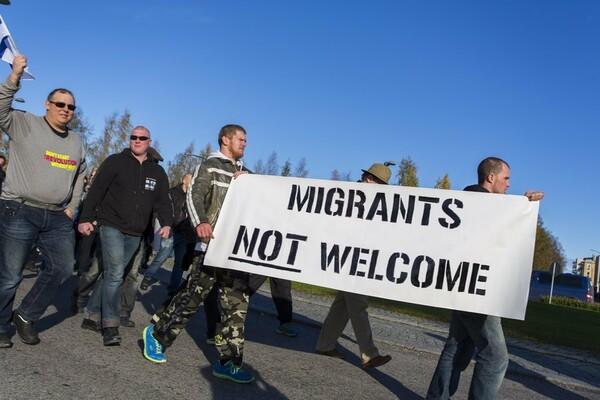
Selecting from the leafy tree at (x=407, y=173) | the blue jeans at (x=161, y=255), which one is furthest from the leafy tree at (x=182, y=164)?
the blue jeans at (x=161, y=255)

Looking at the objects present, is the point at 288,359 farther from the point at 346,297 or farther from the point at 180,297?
the point at 180,297

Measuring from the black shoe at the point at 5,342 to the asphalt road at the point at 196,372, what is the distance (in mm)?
74

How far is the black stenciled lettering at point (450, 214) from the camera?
445 centimetres

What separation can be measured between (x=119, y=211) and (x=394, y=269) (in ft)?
9.21

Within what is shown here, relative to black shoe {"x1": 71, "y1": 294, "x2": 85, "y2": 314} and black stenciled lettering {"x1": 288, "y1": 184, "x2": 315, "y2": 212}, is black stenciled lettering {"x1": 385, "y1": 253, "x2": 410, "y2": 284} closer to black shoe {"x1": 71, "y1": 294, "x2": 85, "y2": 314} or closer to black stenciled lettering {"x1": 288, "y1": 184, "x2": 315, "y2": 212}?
black stenciled lettering {"x1": 288, "y1": 184, "x2": 315, "y2": 212}

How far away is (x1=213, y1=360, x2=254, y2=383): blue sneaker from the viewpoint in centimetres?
455

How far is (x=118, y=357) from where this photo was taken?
4910 millimetres

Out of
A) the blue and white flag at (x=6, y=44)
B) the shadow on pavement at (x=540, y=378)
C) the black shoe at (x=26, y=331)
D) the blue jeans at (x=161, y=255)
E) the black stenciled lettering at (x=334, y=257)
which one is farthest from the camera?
the blue jeans at (x=161, y=255)

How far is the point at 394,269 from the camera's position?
457cm

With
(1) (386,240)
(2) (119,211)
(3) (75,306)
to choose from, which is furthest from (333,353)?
(3) (75,306)

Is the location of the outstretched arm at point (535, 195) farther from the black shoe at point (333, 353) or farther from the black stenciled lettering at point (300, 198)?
the black shoe at point (333, 353)

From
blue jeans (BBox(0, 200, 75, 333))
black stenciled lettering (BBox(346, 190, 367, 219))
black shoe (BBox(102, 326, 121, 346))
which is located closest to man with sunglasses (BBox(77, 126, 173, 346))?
black shoe (BBox(102, 326, 121, 346))

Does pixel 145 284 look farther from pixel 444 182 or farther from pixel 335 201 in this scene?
pixel 444 182

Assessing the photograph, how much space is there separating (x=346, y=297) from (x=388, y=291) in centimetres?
138
